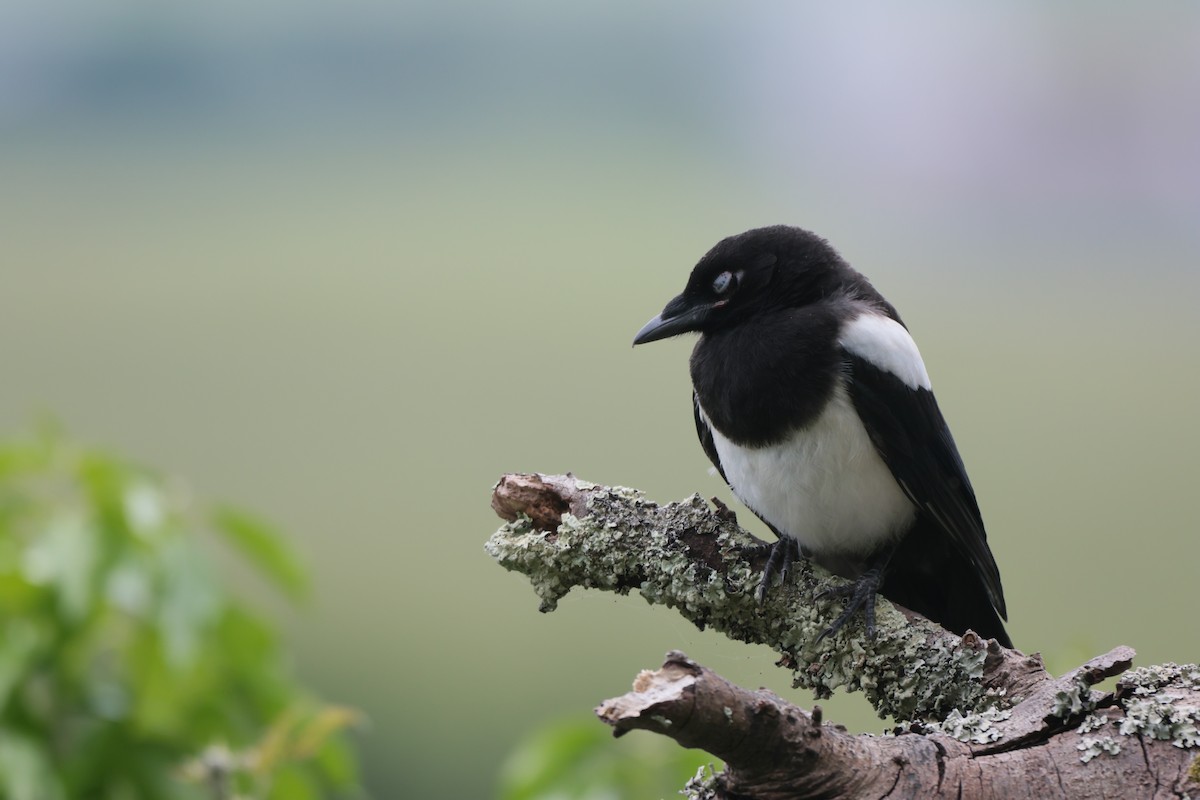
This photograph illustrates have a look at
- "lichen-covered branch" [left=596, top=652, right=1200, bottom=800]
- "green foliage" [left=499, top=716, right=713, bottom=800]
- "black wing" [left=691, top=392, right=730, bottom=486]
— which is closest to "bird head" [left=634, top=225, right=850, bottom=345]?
"black wing" [left=691, top=392, right=730, bottom=486]

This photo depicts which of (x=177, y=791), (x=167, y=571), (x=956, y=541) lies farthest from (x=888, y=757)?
(x=177, y=791)

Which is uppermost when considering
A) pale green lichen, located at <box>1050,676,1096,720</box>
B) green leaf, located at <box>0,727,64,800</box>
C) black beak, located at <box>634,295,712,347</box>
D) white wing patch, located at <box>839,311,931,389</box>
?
black beak, located at <box>634,295,712,347</box>

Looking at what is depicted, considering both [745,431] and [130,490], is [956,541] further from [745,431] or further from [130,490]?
[130,490]

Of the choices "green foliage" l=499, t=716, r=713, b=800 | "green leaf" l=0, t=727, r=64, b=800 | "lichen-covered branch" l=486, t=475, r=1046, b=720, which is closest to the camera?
"lichen-covered branch" l=486, t=475, r=1046, b=720

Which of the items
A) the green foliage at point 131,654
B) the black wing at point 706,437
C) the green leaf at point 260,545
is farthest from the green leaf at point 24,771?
the black wing at point 706,437

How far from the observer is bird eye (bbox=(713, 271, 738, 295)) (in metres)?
1.56

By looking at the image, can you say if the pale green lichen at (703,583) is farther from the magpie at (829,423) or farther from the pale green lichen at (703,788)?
the pale green lichen at (703,788)

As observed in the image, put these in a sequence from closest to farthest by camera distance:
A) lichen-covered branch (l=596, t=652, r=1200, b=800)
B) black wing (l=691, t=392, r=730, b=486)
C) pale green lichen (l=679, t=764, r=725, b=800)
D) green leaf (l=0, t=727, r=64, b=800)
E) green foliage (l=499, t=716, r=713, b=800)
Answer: lichen-covered branch (l=596, t=652, r=1200, b=800), pale green lichen (l=679, t=764, r=725, b=800), green leaf (l=0, t=727, r=64, b=800), green foliage (l=499, t=716, r=713, b=800), black wing (l=691, t=392, r=730, b=486)

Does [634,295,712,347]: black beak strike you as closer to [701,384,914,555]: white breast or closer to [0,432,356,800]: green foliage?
[701,384,914,555]: white breast

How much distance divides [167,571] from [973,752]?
1043mm

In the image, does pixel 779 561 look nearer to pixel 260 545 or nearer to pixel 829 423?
pixel 829 423

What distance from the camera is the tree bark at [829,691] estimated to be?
0.88m

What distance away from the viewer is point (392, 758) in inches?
136

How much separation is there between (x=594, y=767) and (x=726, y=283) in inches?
27.5
